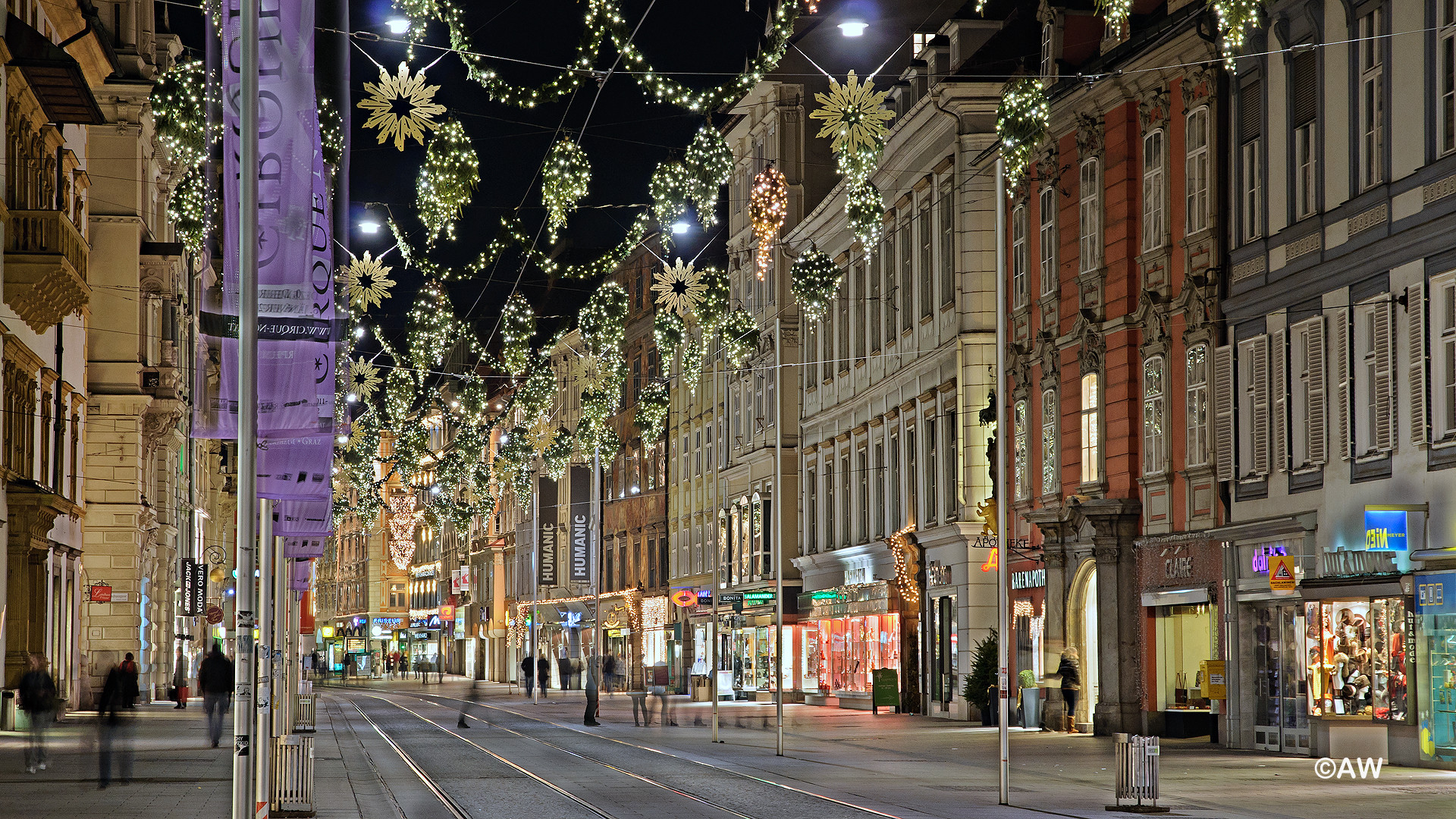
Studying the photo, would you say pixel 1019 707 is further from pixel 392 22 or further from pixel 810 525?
pixel 392 22

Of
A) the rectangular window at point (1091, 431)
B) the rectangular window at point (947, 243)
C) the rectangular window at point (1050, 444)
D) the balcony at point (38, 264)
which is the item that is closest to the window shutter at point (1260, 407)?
the rectangular window at point (1091, 431)

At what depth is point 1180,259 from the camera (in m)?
32.8

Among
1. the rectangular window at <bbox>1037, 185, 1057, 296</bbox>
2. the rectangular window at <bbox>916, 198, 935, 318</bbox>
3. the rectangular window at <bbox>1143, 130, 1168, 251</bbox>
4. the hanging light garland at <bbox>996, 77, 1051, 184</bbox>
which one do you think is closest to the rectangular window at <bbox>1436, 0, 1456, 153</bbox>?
the rectangular window at <bbox>1143, 130, 1168, 251</bbox>

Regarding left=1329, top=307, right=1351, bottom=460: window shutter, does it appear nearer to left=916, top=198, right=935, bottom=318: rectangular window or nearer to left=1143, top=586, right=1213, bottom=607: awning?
left=1143, top=586, right=1213, bottom=607: awning

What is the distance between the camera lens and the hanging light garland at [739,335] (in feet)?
51.3

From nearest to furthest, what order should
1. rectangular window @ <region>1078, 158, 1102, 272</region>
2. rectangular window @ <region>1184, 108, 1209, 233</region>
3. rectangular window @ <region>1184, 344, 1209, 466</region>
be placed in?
1. rectangular window @ <region>1184, 108, 1209, 233</region>
2. rectangular window @ <region>1184, 344, 1209, 466</region>
3. rectangular window @ <region>1078, 158, 1102, 272</region>

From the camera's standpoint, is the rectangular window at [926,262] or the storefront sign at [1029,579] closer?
the storefront sign at [1029,579]

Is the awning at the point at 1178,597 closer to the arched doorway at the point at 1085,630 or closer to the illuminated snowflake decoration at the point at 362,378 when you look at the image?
the arched doorway at the point at 1085,630

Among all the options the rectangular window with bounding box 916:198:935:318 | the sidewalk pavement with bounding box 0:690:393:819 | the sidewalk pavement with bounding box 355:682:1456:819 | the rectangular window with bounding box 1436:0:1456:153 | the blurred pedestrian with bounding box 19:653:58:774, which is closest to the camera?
the sidewalk pavement with bounding box 0:690:393:819

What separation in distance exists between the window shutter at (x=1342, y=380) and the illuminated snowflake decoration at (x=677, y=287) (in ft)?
50.9

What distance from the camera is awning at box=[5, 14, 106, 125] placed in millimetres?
34125

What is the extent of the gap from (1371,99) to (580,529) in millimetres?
57803

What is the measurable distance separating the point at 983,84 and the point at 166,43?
95.9 feet

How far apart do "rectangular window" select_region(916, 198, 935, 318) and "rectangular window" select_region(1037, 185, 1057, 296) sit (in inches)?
229
